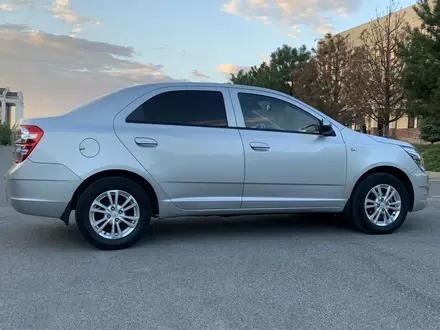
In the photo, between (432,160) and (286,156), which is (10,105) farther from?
(286,156)

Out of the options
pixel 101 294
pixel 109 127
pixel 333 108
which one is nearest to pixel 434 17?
pixel 333 108

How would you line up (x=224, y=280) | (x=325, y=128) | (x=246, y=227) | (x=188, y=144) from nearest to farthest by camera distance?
1. (x=224, y=280)
2. (x=188, y=144)
3. (x=325, y=128)
4. (x=246, y=227)

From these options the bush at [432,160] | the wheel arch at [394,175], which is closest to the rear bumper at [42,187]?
the wheel arch at [394,175]

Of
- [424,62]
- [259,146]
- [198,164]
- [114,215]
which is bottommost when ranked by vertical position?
[114,215]

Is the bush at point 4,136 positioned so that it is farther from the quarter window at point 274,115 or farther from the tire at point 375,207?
the tire at point 375,207

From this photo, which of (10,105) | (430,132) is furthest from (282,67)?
(10,105)

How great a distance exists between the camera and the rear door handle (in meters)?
5.29

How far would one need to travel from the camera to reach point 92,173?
5.12m

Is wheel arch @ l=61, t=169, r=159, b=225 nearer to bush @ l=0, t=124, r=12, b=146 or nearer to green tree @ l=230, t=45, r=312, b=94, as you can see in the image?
green tree @ l=230, t=45, r=312, b=94

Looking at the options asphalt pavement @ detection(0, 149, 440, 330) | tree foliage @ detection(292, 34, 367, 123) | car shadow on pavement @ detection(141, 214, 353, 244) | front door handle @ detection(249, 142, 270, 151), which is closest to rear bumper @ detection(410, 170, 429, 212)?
asphalt pavement @ detection(0, 149, 440, 330)

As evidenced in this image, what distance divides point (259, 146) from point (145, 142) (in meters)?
1.29

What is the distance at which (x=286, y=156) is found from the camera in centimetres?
570

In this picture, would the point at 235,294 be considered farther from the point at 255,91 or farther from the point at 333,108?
the point at 333,108

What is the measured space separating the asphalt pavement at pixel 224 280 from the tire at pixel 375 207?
152 millimetres
